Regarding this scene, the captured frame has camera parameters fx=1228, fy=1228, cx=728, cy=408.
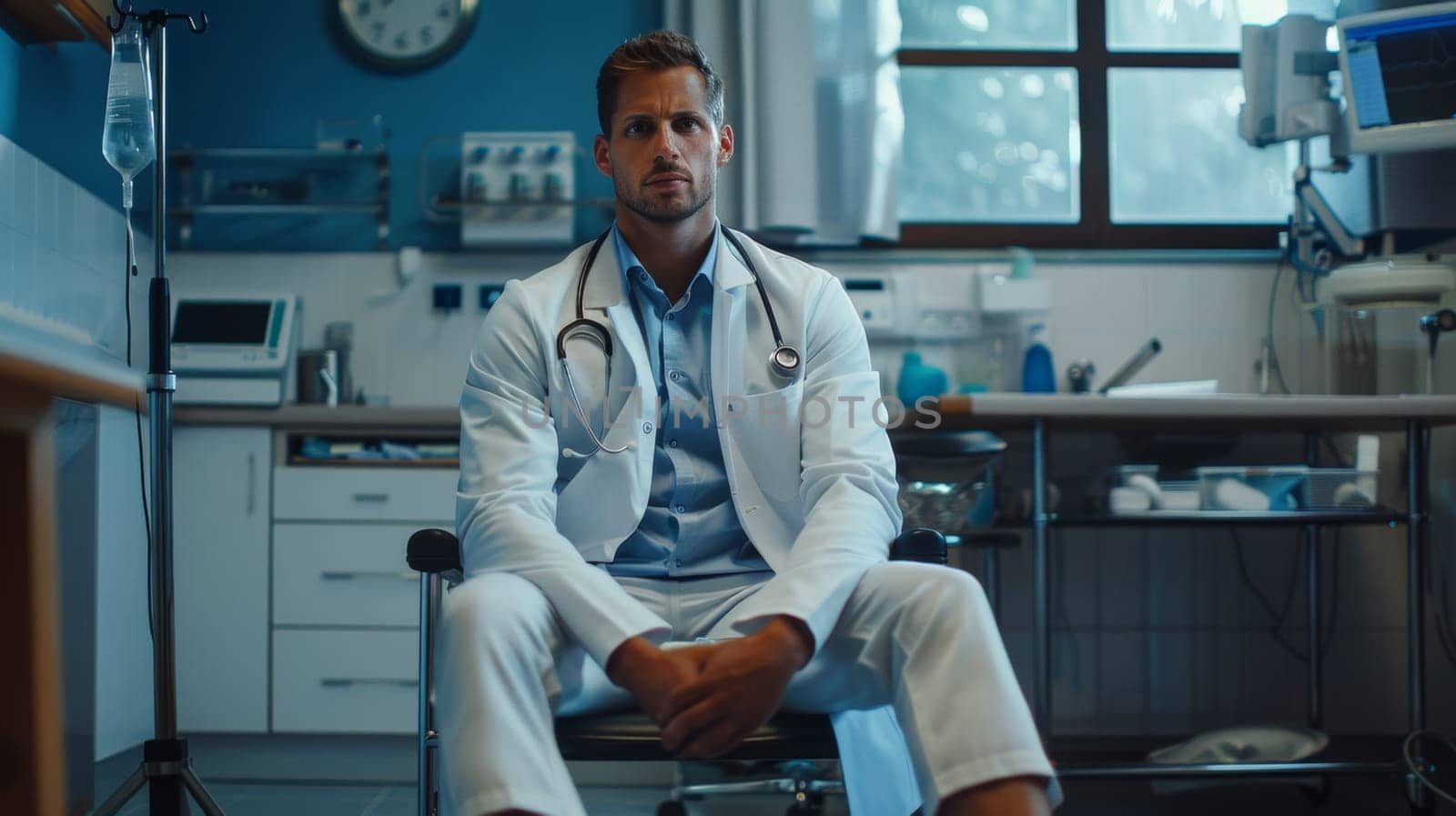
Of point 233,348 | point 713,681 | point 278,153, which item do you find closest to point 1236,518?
point 713,681

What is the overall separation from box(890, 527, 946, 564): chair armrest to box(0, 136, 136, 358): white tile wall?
197cm

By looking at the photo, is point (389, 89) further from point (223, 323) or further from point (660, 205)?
point (660, 205)

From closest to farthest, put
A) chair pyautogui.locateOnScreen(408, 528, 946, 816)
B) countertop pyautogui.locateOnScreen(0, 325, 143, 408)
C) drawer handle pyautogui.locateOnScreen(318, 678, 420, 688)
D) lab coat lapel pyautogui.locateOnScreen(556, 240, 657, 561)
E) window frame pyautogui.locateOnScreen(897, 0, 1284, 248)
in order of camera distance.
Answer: countertop pyautogui.locateOnScreen(0, 325, 143, 408)
chair pyautogui.locateOnScreen(408, 528, 946, 816)
lab coat lapel pyautogui.locateOnScreen(556, 240, 657, 561)
drawer handle pyautogui.locateOnScreen(318, 678, 420, 688)
window frame pyautogui.locateOnScreen(897, 0, 1284, 248)

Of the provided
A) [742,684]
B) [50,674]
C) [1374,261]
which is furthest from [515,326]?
[1374,261]

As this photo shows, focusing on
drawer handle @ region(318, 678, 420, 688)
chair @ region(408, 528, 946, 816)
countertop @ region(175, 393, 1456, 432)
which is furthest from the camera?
drawer handle @ region(318, 678, 420, 688)

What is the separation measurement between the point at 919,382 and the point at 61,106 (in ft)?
7.46

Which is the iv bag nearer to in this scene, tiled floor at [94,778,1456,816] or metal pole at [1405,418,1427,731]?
tiled floor at [94,778,1456,816]

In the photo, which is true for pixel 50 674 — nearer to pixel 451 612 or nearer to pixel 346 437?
pixel 451 612

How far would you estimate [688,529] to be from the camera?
1.68 metres

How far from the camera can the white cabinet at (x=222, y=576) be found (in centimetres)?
302

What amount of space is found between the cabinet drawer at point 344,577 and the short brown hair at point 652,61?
161cm

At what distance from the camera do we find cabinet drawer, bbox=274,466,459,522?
3062mm

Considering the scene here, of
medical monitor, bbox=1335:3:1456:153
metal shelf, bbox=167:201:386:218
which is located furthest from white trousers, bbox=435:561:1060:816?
metal shelf, bbox=167:201:386:218

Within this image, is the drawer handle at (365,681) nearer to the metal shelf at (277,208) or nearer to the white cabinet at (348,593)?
the white cabinet at (348,593)
